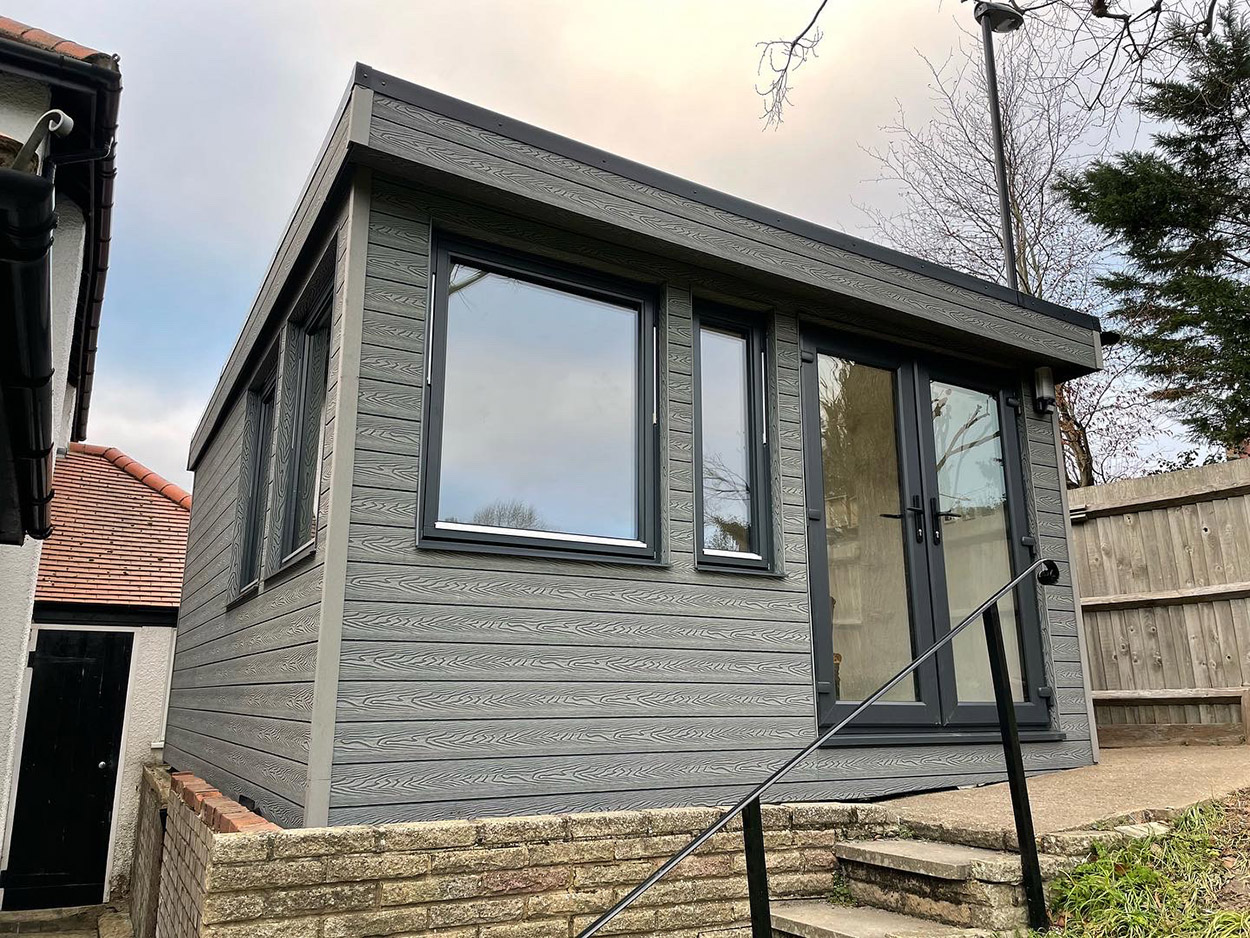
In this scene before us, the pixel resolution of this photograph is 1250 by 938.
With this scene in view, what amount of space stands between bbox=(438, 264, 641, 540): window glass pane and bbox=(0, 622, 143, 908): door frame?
7582mm

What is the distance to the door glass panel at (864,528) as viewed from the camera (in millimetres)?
4613

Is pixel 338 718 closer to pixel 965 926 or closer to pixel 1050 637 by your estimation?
pixel 965 926

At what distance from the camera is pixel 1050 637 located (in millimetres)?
5168

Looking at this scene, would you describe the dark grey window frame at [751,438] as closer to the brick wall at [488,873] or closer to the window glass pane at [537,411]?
the window glass pane at [537,411]

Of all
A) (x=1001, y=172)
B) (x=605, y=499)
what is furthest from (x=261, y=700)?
(x=1001, y=172)

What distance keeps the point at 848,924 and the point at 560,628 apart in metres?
1.45

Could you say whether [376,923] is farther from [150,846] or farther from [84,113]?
[150,846]

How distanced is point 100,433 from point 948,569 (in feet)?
71.1

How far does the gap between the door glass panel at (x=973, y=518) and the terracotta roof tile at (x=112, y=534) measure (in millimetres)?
8253

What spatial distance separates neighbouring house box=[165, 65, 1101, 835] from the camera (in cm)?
340

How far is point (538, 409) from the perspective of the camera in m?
3.90

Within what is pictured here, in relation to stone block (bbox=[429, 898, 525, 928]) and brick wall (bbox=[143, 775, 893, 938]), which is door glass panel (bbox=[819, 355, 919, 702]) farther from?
stone block (bbox=[429, 898, 525, 928])

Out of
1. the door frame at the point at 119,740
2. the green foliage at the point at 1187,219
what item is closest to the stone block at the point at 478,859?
the door frame at the point at 119,740

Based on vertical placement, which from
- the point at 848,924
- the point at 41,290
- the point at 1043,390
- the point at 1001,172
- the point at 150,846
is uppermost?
the point at 1001,172
